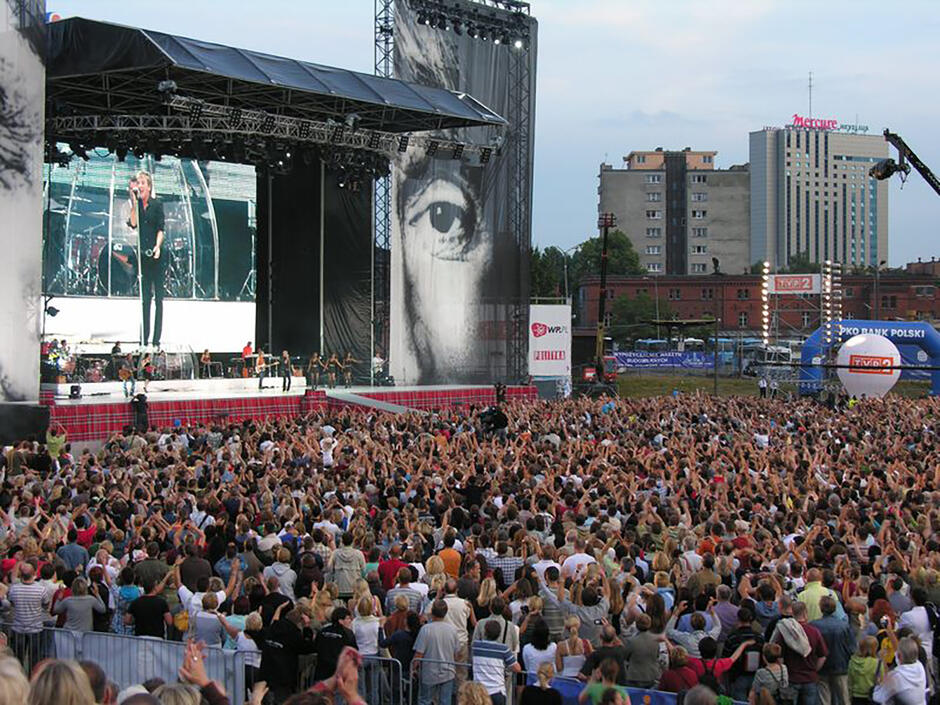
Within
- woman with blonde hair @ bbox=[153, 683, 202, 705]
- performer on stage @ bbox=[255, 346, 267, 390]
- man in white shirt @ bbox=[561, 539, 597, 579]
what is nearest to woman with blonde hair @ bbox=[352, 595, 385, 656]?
man in white shirt @ bbox=[561, 539, 597, 579]

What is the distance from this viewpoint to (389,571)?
30.6 ft

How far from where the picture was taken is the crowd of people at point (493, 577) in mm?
7242

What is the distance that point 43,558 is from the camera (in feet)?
31.7

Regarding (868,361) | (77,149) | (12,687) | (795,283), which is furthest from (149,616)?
(795,283)

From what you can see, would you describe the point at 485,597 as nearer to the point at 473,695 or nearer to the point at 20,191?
the point at 473,695

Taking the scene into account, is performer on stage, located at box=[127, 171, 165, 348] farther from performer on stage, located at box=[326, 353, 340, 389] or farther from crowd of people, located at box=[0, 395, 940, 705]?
crowd of people, located at box=[0, 395, 940, 705]

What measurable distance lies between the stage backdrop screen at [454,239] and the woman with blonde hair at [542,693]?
27.2m

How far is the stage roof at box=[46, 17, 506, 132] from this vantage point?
25.2 meters

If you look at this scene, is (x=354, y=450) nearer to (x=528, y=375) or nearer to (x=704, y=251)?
(x=528, y=375)

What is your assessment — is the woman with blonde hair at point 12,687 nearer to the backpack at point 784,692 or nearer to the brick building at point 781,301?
the backpack at point 784,692

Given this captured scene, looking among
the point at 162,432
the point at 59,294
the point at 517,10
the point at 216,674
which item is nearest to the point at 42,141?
the point at 59,294

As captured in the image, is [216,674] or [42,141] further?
[42,141]

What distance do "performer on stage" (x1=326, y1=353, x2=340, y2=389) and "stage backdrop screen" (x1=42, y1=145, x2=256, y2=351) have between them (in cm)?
224

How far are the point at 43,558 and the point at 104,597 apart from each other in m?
0.93
